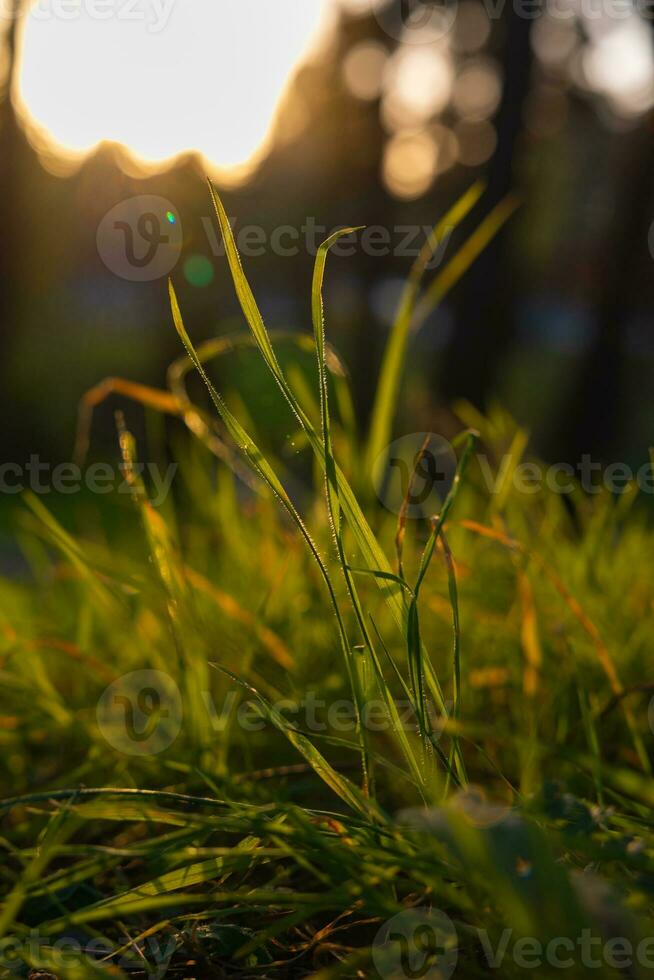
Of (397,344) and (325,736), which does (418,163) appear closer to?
(397,344)

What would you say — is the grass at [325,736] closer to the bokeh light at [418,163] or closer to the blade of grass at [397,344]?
the blade of grass at [397,344]

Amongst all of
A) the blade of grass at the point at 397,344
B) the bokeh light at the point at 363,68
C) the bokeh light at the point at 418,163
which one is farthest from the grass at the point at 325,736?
the bokeh light at the point at 418,163

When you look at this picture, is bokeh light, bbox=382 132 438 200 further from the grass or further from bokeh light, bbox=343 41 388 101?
the grass

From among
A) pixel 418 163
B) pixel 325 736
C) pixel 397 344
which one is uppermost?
pixel 418 163

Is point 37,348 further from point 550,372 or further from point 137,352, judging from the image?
point 550,372

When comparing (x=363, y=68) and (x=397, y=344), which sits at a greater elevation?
(x=363, y=68)

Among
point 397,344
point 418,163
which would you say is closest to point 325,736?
point 397,344

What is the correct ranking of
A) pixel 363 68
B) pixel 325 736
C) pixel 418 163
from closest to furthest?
1. pixel 325 736
2. pixel 363 68
3. pixel 418 163

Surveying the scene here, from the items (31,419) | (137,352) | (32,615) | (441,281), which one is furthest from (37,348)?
(441,281)

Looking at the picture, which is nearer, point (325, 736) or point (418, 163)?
point (325, 736)
